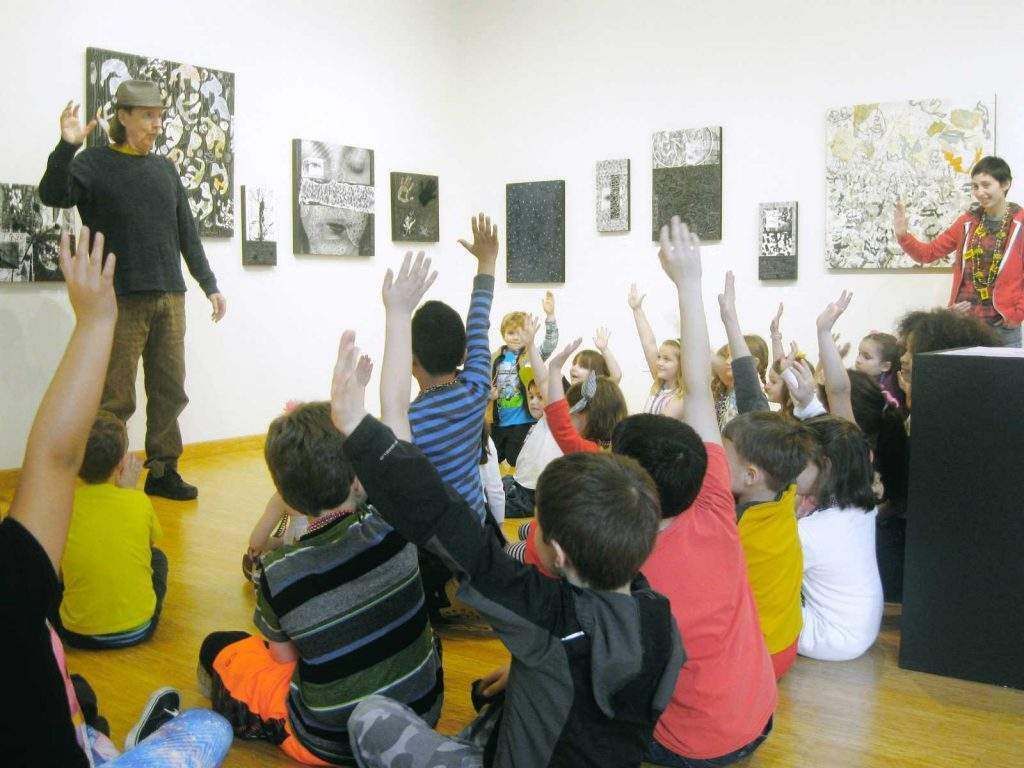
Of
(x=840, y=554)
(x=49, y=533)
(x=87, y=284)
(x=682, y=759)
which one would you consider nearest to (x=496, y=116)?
(x=840, y=554)

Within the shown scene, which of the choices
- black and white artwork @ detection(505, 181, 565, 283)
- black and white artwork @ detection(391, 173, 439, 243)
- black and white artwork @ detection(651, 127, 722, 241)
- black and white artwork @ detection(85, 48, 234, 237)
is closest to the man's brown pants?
black and white artwork @ detection(85, 48, 234, 237)

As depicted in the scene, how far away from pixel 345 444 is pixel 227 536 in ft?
10.3

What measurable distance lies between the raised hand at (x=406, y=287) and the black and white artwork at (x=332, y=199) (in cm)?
529

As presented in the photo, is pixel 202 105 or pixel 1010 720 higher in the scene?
pixel 202 105

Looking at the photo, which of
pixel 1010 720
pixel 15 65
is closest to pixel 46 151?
pixel 15 65

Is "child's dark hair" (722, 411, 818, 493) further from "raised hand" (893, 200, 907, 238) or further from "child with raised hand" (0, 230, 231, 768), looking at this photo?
"raised hand" (893, 200, 907, 238)

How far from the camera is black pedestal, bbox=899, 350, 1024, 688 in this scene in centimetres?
287

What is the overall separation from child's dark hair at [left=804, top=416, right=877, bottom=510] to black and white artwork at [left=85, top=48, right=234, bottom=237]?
4.64 m

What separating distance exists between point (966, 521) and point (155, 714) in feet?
7.51

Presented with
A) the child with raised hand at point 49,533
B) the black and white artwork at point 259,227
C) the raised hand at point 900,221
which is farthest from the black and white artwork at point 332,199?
the child with raised hand at point 49,533

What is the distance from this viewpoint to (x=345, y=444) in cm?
175

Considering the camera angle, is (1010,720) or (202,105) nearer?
(1010,720)

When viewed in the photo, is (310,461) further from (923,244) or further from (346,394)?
(923,244)

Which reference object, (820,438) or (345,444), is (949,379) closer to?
(820,438)
